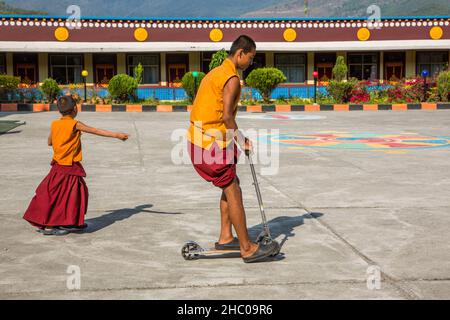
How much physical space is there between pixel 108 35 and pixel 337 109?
13439 mm

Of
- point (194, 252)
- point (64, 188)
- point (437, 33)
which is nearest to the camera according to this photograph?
point (194, 252)

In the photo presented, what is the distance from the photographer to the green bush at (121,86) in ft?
104

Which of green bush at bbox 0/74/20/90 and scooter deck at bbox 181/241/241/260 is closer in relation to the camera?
scooter deck at bbox 181/241/241/260

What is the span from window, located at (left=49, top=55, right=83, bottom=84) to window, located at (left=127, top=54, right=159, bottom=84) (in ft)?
8.44

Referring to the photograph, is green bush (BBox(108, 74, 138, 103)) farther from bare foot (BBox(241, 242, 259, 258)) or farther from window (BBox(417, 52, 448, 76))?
bare foot (BBox(241, 242, 259, 258))

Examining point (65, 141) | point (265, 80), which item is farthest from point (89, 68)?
point (65, 141)

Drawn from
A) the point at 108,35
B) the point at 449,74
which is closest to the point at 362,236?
the point at 449,74

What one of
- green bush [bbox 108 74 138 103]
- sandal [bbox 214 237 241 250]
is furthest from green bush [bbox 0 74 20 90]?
sandal [bbox 214 237 241 250]

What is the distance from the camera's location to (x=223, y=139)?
5680 millimetres

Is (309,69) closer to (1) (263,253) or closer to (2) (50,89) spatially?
(2) (50,89)

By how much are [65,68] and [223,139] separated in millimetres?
33581

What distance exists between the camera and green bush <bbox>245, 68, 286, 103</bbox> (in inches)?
1253
